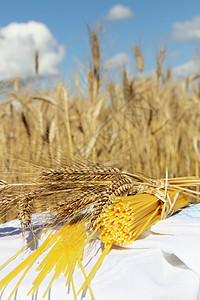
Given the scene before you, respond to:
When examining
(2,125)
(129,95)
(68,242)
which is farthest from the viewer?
(2,125)

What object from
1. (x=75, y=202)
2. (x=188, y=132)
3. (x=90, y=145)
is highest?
(x=188, y=132)

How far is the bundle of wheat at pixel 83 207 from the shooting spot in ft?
1.79

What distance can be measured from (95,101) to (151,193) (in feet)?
2.32

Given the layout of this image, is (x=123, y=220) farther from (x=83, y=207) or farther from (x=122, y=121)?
(x=122, y=121)

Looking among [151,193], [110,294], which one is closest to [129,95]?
[151,193]

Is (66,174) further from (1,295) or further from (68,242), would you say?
(1,295)

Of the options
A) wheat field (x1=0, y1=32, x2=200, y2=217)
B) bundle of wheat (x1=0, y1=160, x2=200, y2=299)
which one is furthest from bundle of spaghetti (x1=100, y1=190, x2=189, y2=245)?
wheat field (x1=0, y1=32, x2=200, y2=217)

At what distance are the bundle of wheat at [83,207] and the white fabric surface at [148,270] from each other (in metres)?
0.02

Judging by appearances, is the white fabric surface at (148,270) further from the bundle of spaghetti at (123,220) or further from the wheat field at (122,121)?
the wheat field at (122,121)

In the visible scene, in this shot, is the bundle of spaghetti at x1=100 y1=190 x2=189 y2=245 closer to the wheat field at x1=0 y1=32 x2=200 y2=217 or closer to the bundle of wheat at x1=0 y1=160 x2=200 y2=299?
the bundle of wheat at x1=0 y1=160 x2=200 y2=299

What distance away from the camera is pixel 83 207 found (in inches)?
23.3

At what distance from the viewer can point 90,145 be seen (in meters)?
1.29

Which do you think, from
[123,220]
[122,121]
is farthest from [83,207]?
[122,121]

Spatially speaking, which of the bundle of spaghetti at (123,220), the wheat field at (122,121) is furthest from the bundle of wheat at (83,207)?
the wheat field at (122,121)
